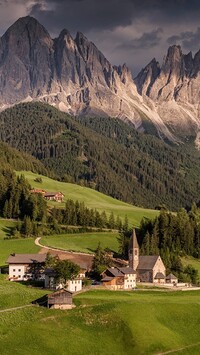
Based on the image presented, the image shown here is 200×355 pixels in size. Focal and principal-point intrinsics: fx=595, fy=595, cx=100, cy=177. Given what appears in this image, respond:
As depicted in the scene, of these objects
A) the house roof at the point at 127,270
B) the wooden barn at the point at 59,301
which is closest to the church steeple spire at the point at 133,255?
the house roof at the point at 127,270

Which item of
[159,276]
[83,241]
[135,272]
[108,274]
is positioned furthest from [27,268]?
[83,241]

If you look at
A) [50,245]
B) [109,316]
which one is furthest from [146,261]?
[109,316]

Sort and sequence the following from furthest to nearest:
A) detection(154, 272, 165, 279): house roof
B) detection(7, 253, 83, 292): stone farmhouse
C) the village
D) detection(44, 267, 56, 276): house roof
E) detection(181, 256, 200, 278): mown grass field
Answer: detection(181, 256, 200, 278): mown grass field
detection(154, 272, 165, 279): house roof
detection(7, 253, 83, 292): stone farmhouse
detection(44, 267, 56, 276): house roof
the village

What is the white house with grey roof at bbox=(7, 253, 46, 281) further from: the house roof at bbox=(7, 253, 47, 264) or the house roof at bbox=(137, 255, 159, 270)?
the house roof at bbox=(137, 255, 159, 270)

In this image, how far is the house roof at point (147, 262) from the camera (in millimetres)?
144250

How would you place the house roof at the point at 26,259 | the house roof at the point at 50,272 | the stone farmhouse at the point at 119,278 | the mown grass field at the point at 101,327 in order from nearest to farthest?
the mown grass field at the point at 101,327 < the house roof at the point at 50,272 < the stone farmhouse at the point at 119,278 < the house roof at the point at 26,259

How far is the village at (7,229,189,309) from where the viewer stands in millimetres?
118875

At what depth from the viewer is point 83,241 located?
17638cm

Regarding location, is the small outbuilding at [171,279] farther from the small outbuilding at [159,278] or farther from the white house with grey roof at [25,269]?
the white house with grey roof at [25,269]

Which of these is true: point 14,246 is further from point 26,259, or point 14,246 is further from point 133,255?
point 133,255

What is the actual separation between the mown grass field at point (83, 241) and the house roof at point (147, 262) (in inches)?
796

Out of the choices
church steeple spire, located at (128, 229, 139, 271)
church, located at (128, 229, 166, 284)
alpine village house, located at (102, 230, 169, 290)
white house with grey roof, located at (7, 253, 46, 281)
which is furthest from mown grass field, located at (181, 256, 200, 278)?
white house with grey roof, located at (7, 253, 46, 281)

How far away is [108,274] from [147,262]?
1878 centimetres

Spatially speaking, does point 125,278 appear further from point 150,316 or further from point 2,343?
point 2,343
